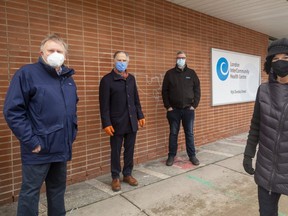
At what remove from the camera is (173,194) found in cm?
358

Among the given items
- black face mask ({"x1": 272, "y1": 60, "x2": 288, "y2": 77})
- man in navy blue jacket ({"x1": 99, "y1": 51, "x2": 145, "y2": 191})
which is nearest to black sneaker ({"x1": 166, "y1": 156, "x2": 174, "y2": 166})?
man in navy blue jacket ({"x1": 99, "y1": 51, "x2": 145, "y2": 191})

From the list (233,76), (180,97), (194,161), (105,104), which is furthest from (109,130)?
(233,76)

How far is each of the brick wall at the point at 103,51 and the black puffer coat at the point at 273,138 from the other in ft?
8.73

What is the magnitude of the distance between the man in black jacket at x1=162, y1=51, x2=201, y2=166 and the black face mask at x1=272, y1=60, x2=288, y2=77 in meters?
2.62

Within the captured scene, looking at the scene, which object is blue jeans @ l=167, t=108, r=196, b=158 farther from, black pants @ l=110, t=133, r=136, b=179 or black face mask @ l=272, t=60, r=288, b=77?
black face mask @ l=272, t=60, r=288, b=77

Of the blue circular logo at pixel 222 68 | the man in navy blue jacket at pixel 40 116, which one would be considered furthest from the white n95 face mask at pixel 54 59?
the blue circular logo at pixel 222 68

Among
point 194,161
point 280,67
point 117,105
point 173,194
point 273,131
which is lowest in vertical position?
point 173,194

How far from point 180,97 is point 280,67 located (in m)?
2.66

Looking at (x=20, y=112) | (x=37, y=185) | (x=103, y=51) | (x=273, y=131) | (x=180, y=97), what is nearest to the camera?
(x=273, y=131)

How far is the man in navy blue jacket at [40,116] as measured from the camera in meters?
2.22

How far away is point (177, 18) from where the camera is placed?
5551 mm

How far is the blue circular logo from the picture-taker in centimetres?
669

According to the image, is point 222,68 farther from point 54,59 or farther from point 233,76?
point 54,59

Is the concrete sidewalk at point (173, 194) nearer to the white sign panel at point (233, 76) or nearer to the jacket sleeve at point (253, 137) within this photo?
the jacket sleeve at point (253, 137)
